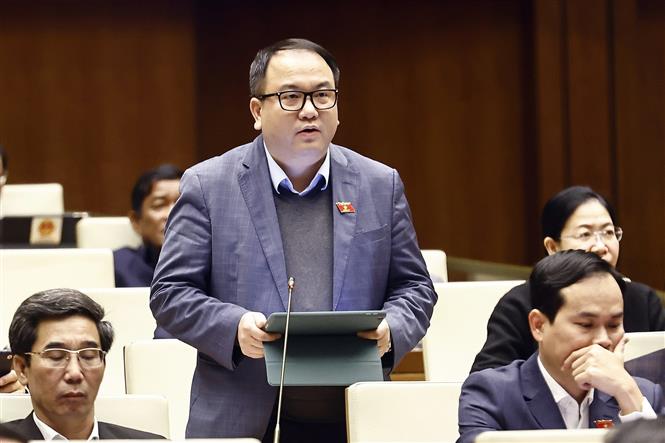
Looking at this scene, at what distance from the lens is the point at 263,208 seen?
234 cm

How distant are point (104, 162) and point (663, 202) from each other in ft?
9.59

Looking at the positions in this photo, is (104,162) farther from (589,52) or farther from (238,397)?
(238,397)

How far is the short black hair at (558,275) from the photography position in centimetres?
233

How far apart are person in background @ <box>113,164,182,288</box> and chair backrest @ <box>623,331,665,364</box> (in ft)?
5.93

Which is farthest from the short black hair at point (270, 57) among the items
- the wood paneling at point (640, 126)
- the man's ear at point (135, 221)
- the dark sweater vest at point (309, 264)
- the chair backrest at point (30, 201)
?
the wood paneling at point (640, 126)

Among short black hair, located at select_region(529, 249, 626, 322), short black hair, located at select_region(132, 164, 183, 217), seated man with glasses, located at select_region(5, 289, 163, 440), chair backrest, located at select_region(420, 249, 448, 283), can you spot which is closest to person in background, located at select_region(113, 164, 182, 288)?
short black hair, located at select_region(132, 164, 183, 217)

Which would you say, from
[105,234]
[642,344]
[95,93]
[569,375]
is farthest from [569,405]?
[95,93]

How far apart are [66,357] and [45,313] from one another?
0.12 meters

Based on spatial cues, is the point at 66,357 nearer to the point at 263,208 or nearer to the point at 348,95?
the point at 263,208

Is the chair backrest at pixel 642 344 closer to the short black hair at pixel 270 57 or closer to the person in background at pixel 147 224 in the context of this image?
the short black hair at pixel 270 57

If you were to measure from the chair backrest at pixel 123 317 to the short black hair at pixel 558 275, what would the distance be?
139 cm

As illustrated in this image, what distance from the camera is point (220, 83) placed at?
677cm

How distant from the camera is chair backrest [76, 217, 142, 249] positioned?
14.8 feet

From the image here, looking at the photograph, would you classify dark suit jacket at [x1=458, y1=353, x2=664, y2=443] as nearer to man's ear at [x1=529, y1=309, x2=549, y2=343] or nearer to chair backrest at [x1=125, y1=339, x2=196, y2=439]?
man's ear at [x1=529, y1=309, x2=549, y2=343]
